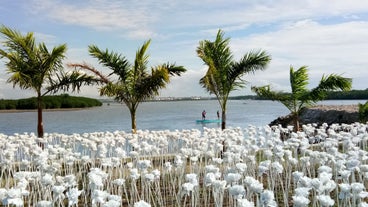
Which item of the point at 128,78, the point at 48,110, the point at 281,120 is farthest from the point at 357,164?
the point at 48,110

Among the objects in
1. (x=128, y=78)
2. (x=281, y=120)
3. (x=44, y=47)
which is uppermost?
(x=44, y=47)

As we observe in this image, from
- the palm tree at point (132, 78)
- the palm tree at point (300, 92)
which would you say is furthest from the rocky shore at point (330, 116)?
the palm tree at point (132, 78)

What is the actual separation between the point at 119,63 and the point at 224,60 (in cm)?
456

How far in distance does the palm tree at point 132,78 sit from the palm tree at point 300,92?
453cm

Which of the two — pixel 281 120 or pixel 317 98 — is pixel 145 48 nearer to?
pixel 317 98

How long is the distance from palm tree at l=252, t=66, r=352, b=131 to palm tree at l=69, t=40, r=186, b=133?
4533 millimetres

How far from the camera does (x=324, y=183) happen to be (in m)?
6.50

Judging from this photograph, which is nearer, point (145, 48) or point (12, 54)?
point (12, 54)

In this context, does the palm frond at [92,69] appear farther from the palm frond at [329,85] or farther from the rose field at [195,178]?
the palm frond at [329,85]

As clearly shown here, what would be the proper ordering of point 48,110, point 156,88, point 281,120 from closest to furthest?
point 156,88 → point 281,120 → point 48,110

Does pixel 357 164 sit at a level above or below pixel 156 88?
below

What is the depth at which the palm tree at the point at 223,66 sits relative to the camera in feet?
60.8

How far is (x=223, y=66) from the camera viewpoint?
734 inches

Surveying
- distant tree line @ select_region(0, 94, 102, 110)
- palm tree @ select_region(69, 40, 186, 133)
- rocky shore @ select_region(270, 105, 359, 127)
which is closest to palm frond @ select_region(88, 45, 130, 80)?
palm tree @ select_region(69, 40, 186, 133)
